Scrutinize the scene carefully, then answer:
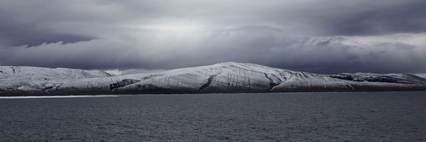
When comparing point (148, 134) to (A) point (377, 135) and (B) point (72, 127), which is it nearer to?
(B) point (72, 127)

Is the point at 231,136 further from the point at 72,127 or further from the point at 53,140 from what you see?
the point at 72,127

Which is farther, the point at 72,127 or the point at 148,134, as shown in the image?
the point at 72,127

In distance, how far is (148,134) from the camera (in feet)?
303

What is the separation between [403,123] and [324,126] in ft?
60.2

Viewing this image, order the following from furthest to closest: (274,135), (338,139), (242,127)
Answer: (242,127) → (274,135) → (338,139)

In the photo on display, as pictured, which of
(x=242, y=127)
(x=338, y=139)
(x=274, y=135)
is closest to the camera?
(x=338, y=139)

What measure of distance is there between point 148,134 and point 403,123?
5416cm

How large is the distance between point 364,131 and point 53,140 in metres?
53.4

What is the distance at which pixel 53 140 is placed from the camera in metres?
85.0

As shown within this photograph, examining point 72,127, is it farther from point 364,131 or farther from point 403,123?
point 403,123

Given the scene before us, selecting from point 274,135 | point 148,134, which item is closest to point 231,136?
point 274,135

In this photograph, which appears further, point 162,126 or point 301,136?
point 162,126

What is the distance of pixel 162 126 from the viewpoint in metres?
109

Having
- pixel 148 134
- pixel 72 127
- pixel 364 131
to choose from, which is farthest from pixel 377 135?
pixel 72 127
